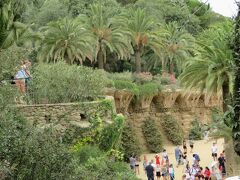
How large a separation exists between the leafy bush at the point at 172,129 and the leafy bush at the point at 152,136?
1.07 metres

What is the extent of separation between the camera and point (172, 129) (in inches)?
1357

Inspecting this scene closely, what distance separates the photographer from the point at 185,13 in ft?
160

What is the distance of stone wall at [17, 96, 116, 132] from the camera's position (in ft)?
50.5

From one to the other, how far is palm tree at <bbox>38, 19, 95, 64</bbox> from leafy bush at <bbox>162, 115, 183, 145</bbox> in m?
7.68

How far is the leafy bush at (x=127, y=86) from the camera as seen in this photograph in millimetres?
30250

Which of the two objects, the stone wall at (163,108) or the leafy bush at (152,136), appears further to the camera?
the leafy bush at (152,136)

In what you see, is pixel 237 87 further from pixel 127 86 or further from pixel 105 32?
pixel 105 32

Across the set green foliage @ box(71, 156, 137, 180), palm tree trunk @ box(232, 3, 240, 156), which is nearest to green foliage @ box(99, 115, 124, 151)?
green foliage @ box(71, 156, 137, 180)

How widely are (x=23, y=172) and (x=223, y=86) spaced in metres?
9.28

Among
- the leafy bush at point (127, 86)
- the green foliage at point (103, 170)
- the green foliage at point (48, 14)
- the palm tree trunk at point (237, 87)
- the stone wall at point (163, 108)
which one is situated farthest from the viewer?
the green foliage at point (48, 14)

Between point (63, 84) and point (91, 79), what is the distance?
4.03 ft

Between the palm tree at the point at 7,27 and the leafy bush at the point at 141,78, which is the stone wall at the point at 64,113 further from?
the leafy bush at the point at 141,78

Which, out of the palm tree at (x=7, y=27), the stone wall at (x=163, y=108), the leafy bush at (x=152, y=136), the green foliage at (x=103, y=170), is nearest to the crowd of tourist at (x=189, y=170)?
the leafy bush at (x=152, y=136)

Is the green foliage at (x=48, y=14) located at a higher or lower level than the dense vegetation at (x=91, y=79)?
higher
